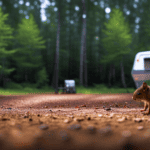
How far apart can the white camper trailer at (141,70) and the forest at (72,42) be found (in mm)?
11972

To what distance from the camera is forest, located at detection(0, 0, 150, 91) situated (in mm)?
24828

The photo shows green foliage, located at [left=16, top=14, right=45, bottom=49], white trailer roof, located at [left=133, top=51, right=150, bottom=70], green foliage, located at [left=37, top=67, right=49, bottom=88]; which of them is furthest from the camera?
green foliage, located at [left=37, top=67, right=49, bottom=88]

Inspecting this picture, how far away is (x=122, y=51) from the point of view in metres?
24.9

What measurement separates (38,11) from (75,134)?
1405 inches

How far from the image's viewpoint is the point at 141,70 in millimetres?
10711

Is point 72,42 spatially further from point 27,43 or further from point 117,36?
point 117,36

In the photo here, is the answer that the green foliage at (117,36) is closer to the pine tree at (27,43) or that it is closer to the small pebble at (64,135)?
the pine tree at (27,43)

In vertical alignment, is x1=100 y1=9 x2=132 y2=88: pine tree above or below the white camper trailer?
above

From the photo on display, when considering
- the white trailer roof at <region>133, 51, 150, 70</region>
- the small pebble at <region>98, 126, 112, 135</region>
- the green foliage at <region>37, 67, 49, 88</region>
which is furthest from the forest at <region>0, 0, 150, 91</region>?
the small pebble at <region>98, 126, 112, 135</region>

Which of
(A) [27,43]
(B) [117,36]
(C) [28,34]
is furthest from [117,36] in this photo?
(A) [27,43]

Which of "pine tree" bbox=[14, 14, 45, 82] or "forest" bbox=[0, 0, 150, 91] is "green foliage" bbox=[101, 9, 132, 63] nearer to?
"forest" bbox=[0, 0, 150, 91]

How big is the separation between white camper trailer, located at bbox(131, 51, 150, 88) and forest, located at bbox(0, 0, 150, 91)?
471 inches

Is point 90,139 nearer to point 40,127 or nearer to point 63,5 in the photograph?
point 40,127

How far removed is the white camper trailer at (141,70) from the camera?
1051 centimetres
